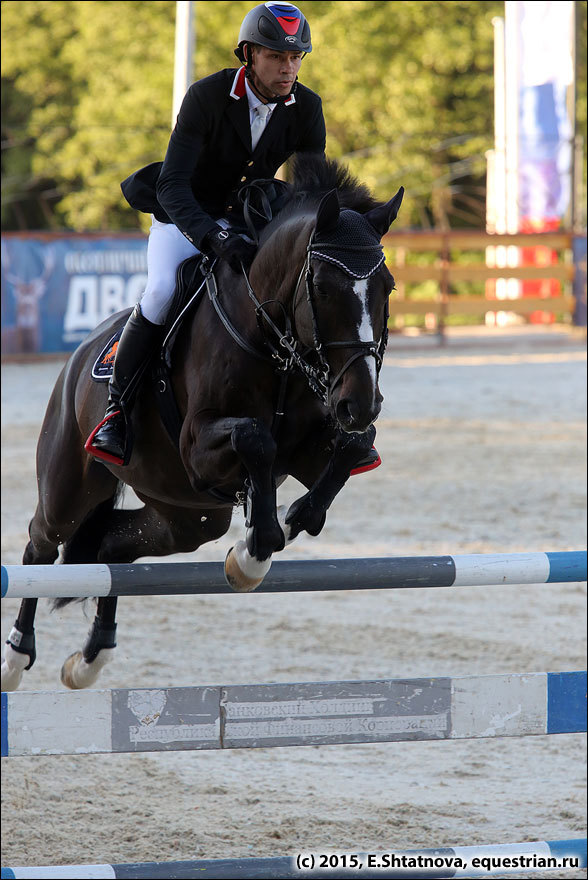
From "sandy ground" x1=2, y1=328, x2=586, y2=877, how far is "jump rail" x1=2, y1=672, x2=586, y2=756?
1.27 m

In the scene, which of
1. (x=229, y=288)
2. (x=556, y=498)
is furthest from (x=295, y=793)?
(x=556, y=498)

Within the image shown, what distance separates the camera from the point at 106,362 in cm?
441

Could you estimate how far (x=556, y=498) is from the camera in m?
10.4

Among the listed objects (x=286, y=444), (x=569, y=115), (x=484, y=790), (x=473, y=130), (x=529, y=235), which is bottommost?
(x=484, y=790)

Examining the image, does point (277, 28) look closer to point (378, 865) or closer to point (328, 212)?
point (328, 212)

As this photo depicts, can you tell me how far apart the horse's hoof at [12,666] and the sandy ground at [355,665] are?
44 cm

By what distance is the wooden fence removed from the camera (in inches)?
844

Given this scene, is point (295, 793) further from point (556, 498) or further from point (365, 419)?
point (556, 498)

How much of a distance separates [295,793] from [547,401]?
36.3ft

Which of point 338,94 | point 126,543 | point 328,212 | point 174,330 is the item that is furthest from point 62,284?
point 338,94

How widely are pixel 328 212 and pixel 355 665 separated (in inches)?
142

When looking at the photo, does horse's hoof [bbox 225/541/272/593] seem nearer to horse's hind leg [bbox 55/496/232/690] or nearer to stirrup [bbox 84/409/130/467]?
stirrup [bbox 84/409/130/467]

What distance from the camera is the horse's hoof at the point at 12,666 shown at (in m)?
4.91

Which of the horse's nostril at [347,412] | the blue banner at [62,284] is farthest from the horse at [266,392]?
the blue banner at [62,284]
